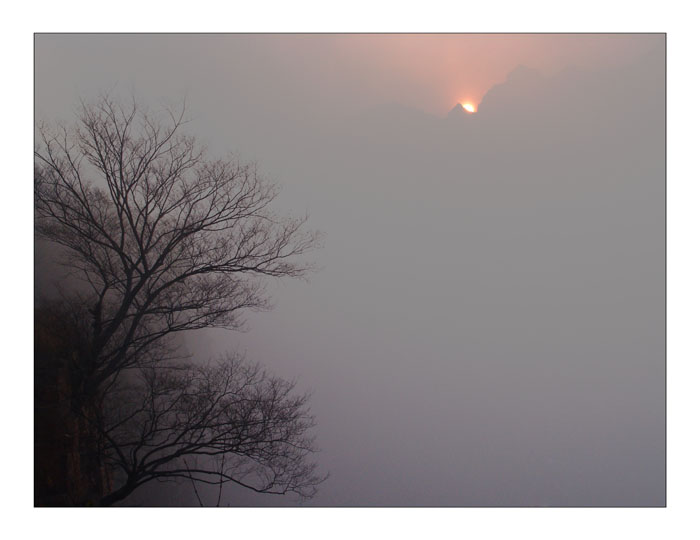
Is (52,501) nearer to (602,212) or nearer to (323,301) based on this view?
(323,301)

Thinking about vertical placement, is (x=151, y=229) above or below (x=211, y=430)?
above

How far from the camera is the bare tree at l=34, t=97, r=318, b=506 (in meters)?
3.68

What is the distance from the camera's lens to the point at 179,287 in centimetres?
369

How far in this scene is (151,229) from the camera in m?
3.70

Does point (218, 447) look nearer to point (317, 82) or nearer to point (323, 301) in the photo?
point (323, 301)

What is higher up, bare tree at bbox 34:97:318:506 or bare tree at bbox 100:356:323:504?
bare tree at bbox 34:97:318:506

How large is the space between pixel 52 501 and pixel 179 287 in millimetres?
1459

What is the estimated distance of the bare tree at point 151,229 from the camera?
145 inches

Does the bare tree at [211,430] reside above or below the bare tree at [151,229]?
below

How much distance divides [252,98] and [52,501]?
2677 mm
